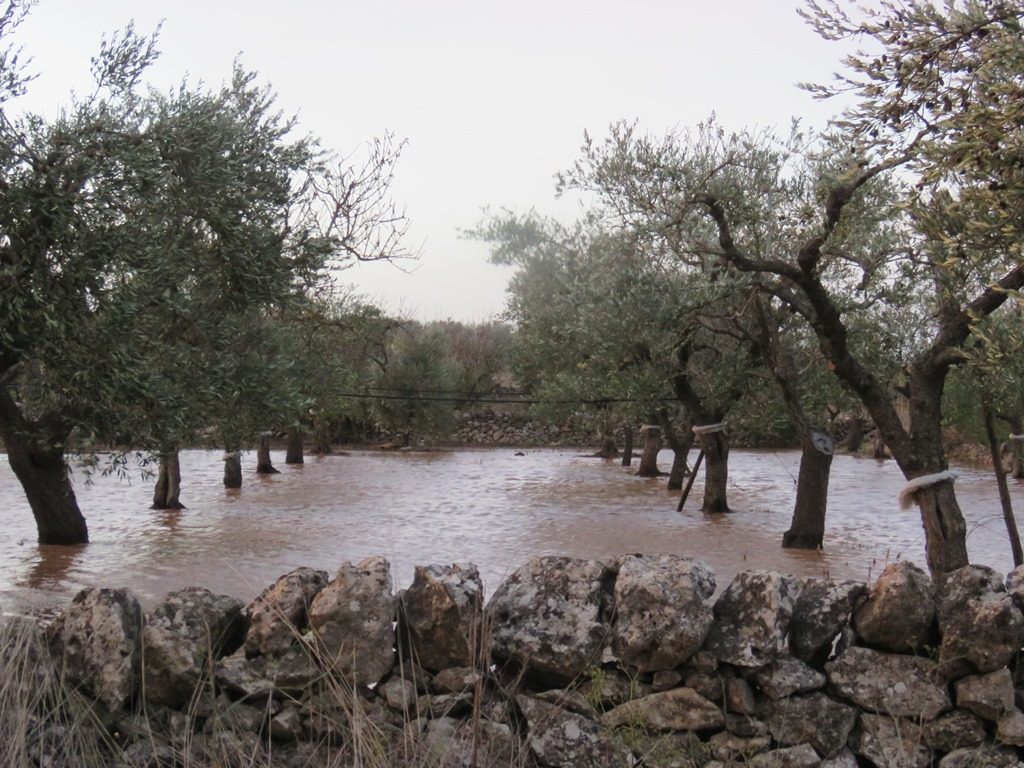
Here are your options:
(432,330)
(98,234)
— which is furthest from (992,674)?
(432,330)

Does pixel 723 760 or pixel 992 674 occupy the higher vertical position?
pixel 992 674

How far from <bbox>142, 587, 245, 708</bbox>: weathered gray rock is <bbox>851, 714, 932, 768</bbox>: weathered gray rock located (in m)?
2.75

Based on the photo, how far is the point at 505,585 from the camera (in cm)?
487

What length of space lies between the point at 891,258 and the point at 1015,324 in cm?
167

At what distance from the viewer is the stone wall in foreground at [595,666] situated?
455cm

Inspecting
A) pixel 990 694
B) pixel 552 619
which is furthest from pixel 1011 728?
pixel 552 619

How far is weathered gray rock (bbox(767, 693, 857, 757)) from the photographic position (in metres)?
4.68

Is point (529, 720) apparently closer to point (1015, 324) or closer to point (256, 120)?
point (1015, 324)

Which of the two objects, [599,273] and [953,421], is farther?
[953,421]

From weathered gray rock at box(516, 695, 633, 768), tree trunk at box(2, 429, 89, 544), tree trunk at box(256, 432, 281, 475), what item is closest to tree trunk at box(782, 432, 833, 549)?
tree trunk at box(2, 429, 89, 544)

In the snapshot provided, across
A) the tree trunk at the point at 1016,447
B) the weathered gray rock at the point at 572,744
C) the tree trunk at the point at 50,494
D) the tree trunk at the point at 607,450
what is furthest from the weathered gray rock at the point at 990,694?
the tree trunk at the point at 607,450

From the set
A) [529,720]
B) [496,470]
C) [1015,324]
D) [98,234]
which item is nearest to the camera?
[529,720]

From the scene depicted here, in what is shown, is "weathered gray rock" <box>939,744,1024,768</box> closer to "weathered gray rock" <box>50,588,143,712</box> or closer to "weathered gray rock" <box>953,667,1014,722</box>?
"weathered gray rock" <box>953,667,1014,722</box>

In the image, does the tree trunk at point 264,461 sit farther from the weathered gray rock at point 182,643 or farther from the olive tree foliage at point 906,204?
the weathered gray rock at point 182,643
